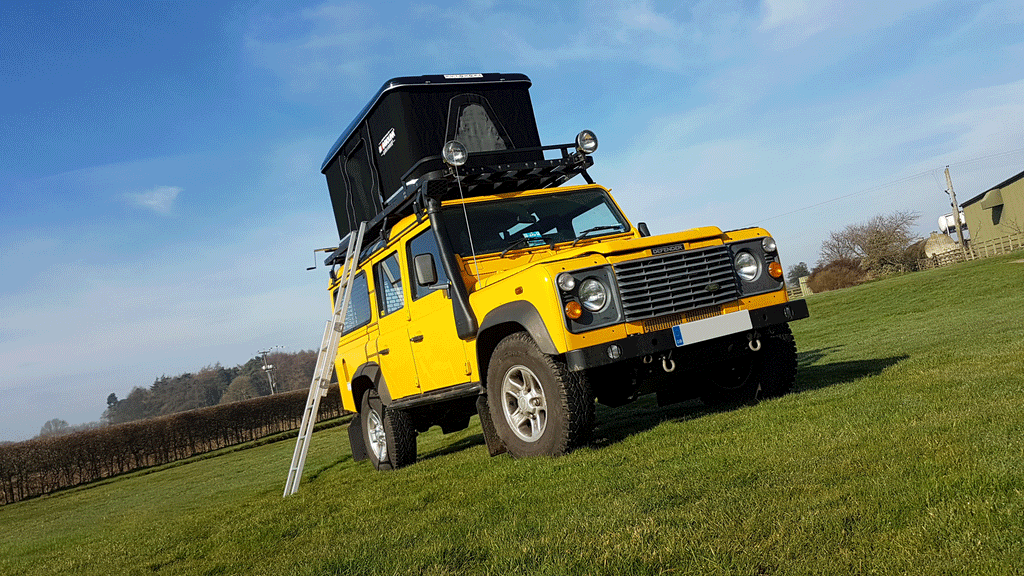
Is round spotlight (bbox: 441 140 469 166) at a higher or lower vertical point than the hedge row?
higher

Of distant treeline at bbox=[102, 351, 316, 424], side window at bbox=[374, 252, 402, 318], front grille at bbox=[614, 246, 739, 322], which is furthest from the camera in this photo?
distant treeline at bbox=[102, 351, 316, 424]

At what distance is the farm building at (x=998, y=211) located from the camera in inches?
1944

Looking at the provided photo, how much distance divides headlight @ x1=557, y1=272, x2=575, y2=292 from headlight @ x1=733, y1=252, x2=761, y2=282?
1608mm

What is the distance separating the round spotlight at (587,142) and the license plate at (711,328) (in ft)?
8.26

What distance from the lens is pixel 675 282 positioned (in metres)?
5.71

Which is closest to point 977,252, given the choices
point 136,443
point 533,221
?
point 136,443

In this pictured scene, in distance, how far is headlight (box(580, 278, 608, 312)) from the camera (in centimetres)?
544

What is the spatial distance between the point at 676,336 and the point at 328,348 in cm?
493

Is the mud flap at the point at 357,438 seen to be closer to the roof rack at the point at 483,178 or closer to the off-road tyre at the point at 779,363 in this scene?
the roof rack at the point at 483,178

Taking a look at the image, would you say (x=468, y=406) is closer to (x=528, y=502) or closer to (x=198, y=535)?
(x=198, y=535)

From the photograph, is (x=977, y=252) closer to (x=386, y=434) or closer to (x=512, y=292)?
(x=386, y=434)

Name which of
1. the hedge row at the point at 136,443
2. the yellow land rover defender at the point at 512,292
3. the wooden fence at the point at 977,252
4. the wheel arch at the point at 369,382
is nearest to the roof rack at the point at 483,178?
the yellow land rover defender at the point at 512,292

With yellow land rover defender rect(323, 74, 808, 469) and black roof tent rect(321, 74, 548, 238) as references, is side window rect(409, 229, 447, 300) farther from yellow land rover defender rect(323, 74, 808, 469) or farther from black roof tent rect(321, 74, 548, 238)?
black roof tent rect(321, 74, 548, 238)

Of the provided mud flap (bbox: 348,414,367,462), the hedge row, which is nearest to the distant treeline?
the hedge row
